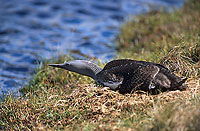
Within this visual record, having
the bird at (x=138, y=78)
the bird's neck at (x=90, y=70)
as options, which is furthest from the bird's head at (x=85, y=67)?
the bird at (x=138, y=78)

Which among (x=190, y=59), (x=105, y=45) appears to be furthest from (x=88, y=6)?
(x=190, y=59)

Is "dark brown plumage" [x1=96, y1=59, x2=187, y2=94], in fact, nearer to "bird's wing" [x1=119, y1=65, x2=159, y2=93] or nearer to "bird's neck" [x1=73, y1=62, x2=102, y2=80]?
"bird's wing" [x1=119, y1=65, x2=159, y2=93]

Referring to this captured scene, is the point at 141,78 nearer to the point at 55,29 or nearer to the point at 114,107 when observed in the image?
the point at 114,107

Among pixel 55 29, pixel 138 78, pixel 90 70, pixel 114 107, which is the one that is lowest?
pixel 55 29

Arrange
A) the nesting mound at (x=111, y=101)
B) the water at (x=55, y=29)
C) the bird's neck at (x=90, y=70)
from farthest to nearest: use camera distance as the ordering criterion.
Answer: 1. the water at (x=55, y=29)
2. the bird's neck at (x=90, y=70)
3. the nesting mound at (x=111, y=101)

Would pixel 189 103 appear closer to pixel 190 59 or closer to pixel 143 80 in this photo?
pixel 143 80

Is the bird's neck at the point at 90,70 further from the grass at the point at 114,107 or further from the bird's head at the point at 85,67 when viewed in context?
the grass at the point at 114,107

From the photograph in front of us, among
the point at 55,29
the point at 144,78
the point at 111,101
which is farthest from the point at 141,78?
the point at 55,29

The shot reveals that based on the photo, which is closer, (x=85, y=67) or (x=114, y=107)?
(x=114, y=107)

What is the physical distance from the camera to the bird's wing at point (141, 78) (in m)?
3.98

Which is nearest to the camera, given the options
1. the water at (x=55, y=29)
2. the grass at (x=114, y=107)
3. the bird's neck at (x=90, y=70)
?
the grass at (x=114, y=107)

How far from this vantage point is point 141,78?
4.01m

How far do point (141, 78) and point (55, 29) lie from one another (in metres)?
6.90

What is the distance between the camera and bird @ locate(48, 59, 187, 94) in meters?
3.98
